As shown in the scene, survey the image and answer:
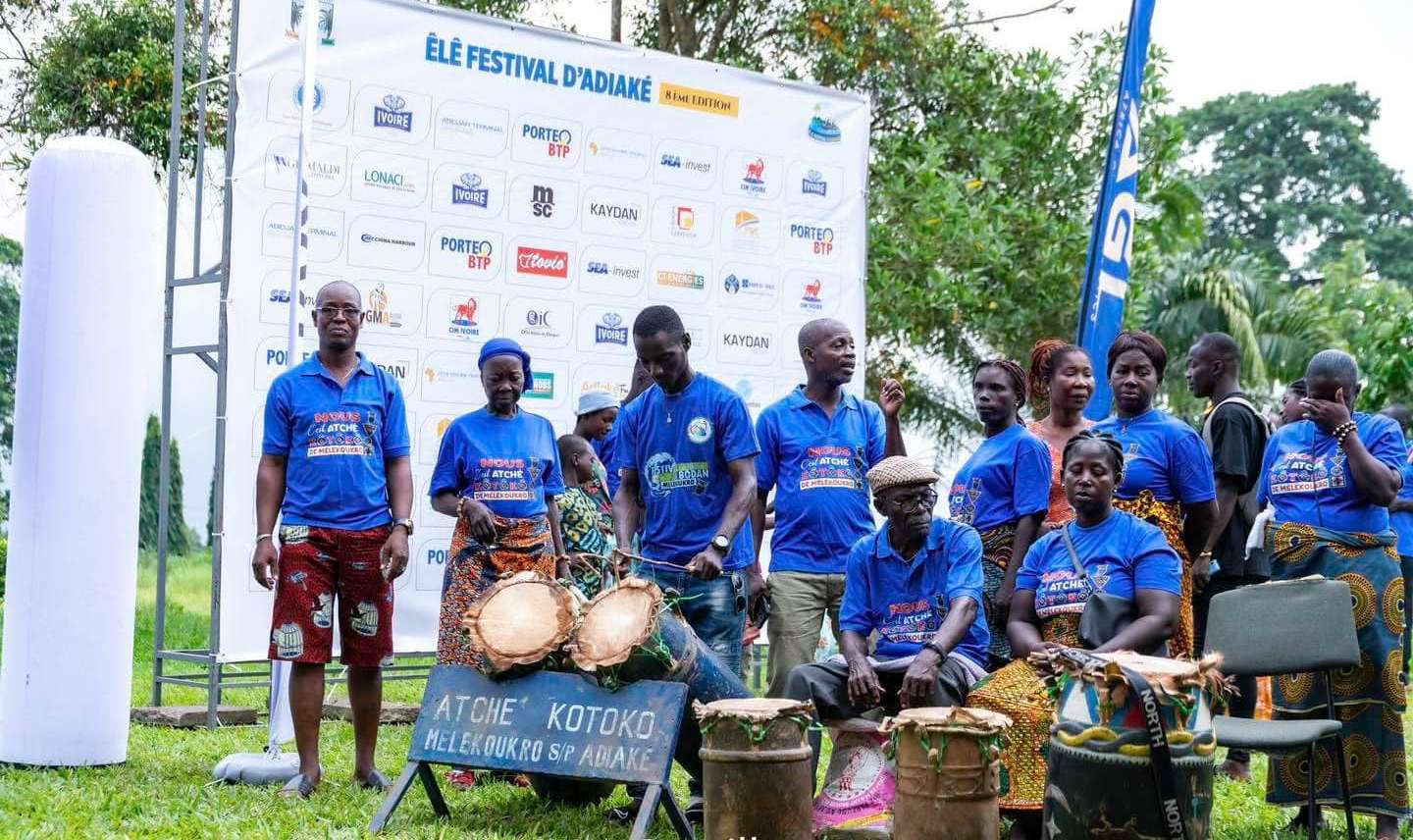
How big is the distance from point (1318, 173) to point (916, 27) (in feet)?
119

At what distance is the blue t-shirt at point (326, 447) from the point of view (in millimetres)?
6656

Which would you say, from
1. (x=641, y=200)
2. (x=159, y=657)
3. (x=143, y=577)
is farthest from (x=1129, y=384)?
(x=143, y=577)

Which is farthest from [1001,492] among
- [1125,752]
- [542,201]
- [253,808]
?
[542,201]

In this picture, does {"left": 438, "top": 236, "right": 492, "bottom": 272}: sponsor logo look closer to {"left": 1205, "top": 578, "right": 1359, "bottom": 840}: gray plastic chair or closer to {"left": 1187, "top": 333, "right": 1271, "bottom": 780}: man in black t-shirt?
{"left": 1187, "top": 333, "right": 1271, "bottom": 780}: man in black t-shirt

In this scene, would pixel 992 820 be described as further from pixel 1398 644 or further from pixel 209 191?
pixel 209 191

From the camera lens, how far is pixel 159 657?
9.00 meters

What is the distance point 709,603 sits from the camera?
262 inches

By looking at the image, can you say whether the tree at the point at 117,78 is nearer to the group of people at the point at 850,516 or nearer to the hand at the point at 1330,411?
the group of people at the point at 850,516

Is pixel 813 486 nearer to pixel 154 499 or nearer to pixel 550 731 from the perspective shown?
pixel 550 731

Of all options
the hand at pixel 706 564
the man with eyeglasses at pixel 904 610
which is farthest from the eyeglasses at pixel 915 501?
the hand at pixel 706 564

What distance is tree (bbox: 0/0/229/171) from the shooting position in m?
14.0

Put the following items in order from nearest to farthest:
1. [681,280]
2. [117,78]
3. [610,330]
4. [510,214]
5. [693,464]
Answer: [693,464]
[510,214]
[610,330]
[681,280]
[117,78]

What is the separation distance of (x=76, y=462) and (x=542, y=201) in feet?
12.2

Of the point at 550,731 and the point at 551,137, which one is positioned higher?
the point at 551,137
